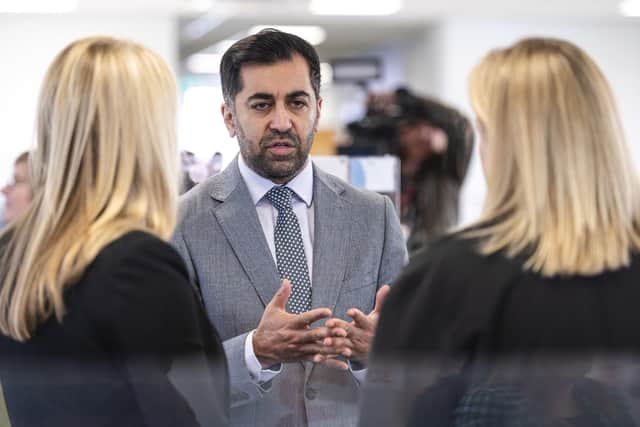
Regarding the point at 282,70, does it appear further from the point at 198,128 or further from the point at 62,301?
the point at 62,301

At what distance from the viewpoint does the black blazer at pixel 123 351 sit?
1325 mm

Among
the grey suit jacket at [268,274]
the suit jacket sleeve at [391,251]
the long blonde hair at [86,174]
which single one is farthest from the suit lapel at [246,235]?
the long blonde hair at [86,174]

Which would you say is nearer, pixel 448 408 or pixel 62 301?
pixel 62 301

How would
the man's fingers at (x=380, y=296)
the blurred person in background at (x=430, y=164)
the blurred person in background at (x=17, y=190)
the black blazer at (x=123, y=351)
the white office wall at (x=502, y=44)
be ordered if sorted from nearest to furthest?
the black blazer at (x=123, y=351) → the blurred person in background at (x=17, y=190) → the man's fingers at (x=380, y=296) → the blurred person in background at (x=430, y=164) → the white office wall at (x=502, y=44)

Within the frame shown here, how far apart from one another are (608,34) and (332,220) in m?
9.06

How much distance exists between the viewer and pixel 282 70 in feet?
6.53

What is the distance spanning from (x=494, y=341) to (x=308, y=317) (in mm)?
490

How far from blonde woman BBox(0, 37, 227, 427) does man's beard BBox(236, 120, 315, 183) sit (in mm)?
527

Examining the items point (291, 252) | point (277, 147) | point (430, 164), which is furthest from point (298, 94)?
point (430, 164)

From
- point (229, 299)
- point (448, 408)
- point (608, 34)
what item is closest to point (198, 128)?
point (229, 299)

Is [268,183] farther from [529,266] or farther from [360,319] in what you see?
[529,266]

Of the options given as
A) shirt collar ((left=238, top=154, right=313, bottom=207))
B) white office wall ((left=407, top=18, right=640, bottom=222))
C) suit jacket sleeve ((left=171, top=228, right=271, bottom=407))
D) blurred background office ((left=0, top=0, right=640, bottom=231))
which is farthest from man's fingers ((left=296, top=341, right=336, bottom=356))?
white office wall ((left=407, top=18, right=640, bottom=222))

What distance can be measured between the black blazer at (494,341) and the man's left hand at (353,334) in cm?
37

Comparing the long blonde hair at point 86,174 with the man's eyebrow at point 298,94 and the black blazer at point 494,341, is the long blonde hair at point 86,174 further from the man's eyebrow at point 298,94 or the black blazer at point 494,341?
the man's eyebrow at point 298,94
